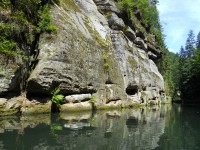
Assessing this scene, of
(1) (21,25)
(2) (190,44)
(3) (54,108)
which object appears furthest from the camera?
(2) (190,44)

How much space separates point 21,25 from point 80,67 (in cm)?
583

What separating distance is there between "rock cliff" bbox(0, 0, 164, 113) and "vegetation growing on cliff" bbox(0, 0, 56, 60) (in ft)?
2.42

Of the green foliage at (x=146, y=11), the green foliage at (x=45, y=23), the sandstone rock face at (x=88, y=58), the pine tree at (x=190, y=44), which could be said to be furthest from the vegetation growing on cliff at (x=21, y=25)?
the pine tree at (x=190, y=44)

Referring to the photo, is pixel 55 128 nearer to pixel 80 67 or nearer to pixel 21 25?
pixel 21 25

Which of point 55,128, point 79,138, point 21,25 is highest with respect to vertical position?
point 21,25

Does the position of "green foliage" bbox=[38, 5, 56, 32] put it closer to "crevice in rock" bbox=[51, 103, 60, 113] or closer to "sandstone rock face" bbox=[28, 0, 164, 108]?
"sandstone rock face" bbox=[28, 0, 164, 108]

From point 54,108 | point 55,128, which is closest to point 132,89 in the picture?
point 54,108

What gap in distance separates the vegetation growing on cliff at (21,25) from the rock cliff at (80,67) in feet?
2.42

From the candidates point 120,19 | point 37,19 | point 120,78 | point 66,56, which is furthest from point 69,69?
point 120,19

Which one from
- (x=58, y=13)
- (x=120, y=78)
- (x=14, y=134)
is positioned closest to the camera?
(x=14, y=134)

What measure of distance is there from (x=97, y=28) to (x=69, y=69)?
11.3 m

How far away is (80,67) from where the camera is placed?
2478cm

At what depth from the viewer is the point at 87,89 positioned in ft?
83.4

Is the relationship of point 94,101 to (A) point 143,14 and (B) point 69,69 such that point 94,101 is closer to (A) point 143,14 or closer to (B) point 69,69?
(B) point 69,69
